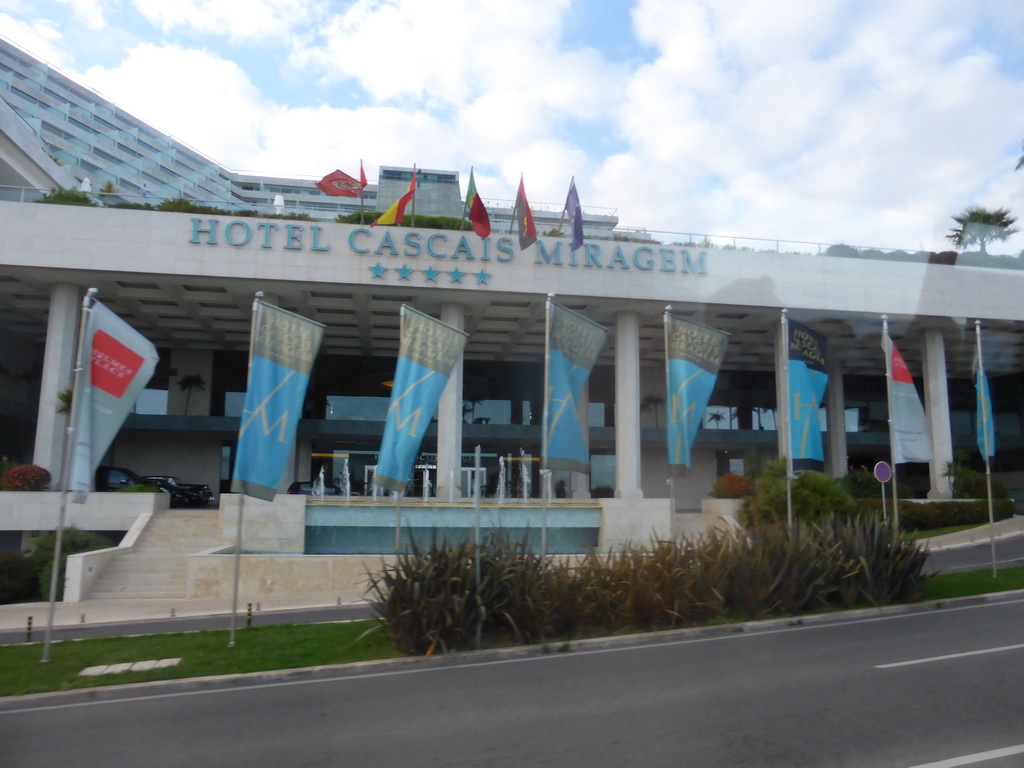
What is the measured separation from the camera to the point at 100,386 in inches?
468


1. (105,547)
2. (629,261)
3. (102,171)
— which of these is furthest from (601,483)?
(102,171)

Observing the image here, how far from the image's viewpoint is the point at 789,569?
1344 cm

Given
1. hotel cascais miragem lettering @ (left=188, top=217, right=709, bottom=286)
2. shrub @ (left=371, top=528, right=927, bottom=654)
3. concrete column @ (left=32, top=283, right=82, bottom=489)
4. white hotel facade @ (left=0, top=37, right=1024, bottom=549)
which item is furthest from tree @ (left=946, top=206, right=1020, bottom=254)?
concrete column @ (left=32, top=283, right=82, bottom=489)

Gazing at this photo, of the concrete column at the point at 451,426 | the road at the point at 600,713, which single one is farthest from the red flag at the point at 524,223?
the road at the point at 600,713

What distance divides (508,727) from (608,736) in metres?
0.95

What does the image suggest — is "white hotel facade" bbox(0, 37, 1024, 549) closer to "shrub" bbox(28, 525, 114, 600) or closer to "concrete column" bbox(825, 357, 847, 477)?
"concrete column" bbox(825, 357, 847, 477)

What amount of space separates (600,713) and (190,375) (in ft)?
122

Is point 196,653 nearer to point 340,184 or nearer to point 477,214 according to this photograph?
point 477,214

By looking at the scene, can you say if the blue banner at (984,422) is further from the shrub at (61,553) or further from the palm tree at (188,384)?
the palm tree at (188,384)

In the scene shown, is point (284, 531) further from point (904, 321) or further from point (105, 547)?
point (904, 321)

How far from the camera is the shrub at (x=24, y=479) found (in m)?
25.9

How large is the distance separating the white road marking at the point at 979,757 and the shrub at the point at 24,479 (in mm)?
27711

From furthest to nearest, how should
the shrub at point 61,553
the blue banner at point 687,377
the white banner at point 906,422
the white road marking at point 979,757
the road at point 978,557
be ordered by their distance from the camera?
the shrub at point 61,553 → the road at point 978,557 → the white banner at point 906,422 → the blue banner at point 687,377 → the white road marking at point 979,757

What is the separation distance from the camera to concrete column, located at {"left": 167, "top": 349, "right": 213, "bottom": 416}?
39.9 meters
